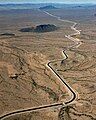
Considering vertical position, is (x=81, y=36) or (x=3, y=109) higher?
(x=3, y=109)

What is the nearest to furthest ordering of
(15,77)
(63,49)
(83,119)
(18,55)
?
1. (83,119)
2. (15,77)
3. (18,55)
4. (63,49)

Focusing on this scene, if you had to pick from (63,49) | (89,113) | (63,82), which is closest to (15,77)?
(63,82)

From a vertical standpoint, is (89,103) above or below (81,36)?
above

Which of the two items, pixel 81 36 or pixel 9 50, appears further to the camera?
pixel 81 36

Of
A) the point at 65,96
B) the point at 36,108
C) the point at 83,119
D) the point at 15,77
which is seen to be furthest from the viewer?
the point at 15,77

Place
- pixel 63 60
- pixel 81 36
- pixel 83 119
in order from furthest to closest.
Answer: pixel 81 36
pixel 63 60
pixel 83 119

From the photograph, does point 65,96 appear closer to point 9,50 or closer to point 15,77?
point 15,77

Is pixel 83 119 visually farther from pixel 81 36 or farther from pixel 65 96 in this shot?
pixel 81 36

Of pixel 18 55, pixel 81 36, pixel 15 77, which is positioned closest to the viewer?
pixel 15 77

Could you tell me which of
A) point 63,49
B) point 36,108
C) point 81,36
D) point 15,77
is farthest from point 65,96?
point 81,36
